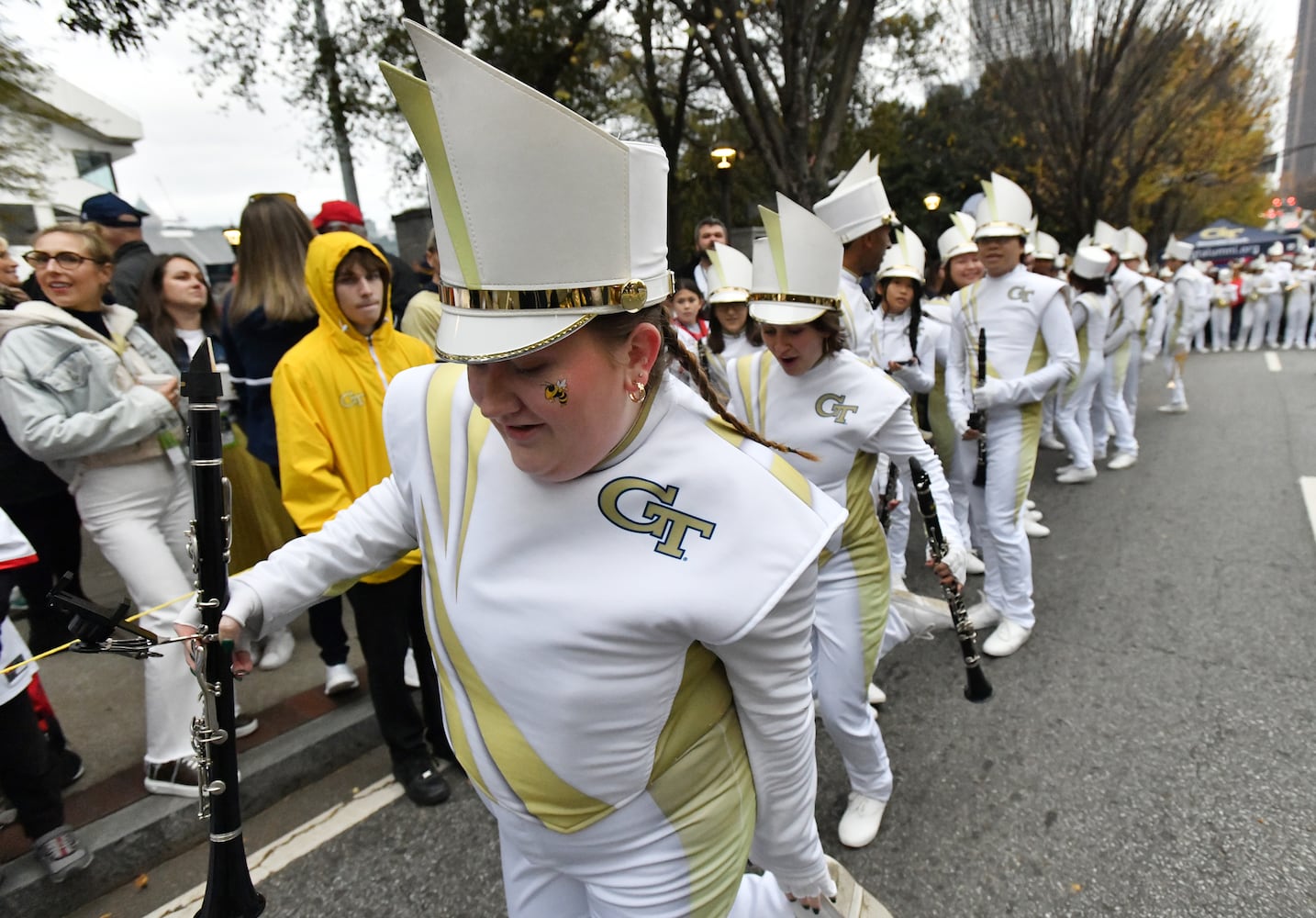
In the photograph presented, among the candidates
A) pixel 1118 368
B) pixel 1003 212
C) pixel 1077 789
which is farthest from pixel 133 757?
pixel 1118 368

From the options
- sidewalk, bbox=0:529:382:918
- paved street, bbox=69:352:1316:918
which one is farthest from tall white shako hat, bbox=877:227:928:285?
sidewalk, bbox=0:529:382:918

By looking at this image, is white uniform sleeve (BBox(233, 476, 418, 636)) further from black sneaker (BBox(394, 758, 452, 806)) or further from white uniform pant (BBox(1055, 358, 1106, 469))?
white uniform pant (BBox(1055, 358, 1106, 469))

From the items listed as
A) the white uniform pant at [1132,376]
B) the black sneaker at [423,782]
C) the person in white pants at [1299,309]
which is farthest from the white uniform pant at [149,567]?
the person in white pants at [1299,309]

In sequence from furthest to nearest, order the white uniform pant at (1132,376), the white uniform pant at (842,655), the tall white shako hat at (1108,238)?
the tall white shako hat at (1108,238)
the white uniform pant at (1132,376)
the white uniform pant at (842,655)

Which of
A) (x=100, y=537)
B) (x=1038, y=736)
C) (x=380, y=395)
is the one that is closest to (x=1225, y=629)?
(x=1038, y=736)

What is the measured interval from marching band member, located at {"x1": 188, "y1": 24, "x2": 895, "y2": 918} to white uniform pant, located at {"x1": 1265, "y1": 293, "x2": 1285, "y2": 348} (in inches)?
811

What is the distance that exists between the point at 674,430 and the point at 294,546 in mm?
866

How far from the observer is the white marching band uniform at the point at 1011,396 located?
4.26m

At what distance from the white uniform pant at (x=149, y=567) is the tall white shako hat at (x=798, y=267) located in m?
2.47

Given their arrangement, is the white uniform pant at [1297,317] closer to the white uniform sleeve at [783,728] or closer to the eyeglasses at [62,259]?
the white uniform sleeve at [783,728]

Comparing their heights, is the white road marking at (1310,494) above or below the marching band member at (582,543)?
below

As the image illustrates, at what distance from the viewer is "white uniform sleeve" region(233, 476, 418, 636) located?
153 centimetres

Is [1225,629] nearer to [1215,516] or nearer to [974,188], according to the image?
[1215,516]

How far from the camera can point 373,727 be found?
3.53 m
